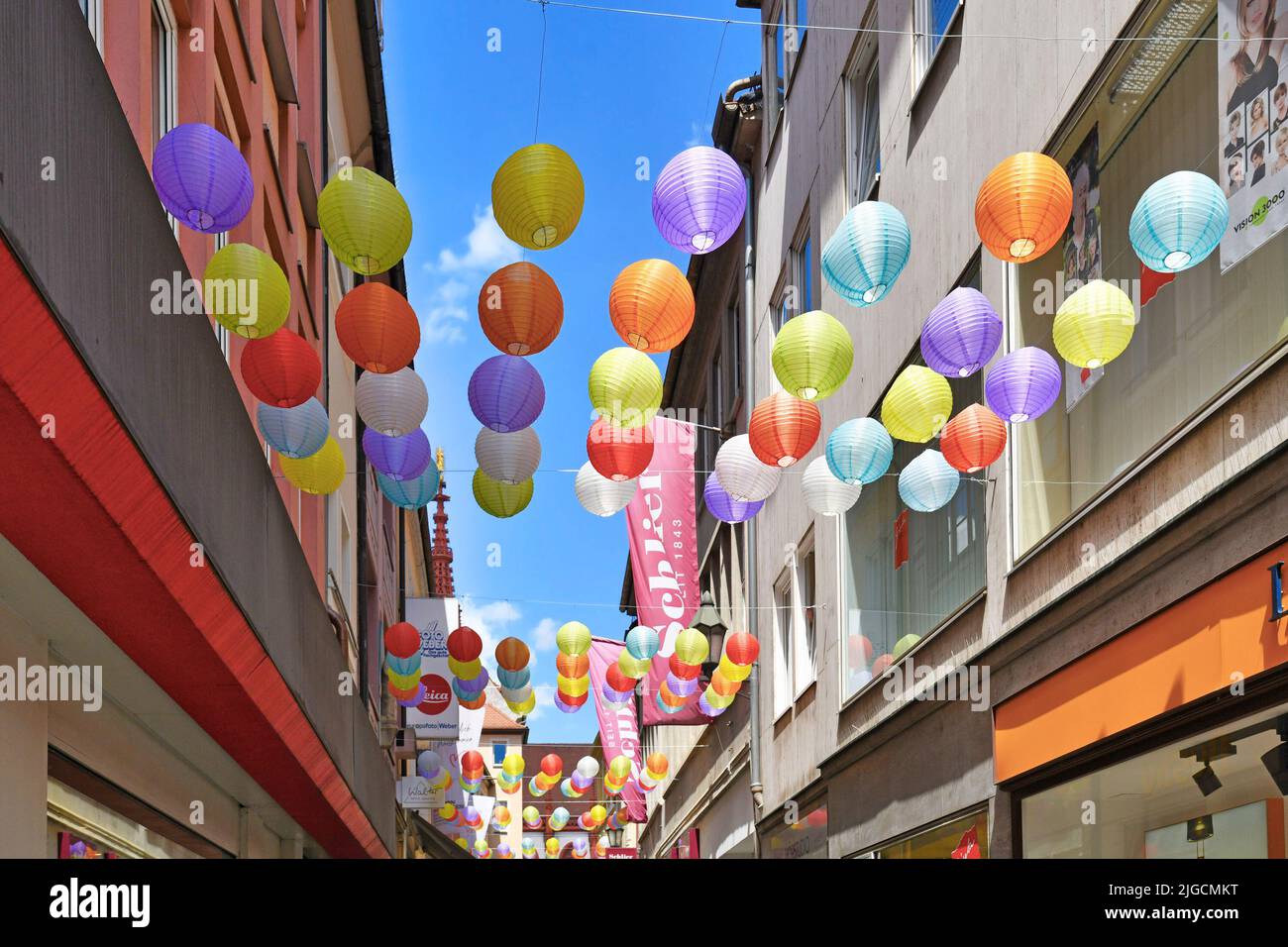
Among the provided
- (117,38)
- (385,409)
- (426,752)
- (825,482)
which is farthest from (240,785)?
(426,752)

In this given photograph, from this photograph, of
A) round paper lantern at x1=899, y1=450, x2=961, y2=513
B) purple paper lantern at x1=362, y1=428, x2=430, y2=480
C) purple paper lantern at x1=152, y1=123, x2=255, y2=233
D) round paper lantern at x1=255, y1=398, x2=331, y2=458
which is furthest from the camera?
round paper lantern at x1=899, y1=450, x2=961, y2=513

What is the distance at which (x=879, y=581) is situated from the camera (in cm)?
1445

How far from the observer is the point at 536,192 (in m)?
7.09

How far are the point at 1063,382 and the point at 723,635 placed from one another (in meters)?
9.83

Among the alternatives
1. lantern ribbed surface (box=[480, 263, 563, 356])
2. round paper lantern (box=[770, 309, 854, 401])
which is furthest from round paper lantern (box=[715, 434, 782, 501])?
lantern ribbed surface (box=[480, 263, 563, 356])

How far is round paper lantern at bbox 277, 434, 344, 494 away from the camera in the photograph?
9.40 metres

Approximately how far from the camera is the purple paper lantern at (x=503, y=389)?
326 inches

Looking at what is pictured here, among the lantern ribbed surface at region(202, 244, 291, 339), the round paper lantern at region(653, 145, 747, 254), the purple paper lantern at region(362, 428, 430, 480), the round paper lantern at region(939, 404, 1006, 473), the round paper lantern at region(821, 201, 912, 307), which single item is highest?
the round paper lantern at region(653, 145, 747, 254)

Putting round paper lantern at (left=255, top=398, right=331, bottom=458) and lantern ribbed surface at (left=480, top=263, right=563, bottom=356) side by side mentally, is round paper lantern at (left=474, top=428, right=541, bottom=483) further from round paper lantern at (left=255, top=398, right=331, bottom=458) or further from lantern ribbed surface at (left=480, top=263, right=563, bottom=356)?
lantern ribbed surface at (left=480, top=263, right=563, bottom=356)

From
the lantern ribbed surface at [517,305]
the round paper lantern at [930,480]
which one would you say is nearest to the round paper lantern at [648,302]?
the lantern ribbed surface at [517,305]

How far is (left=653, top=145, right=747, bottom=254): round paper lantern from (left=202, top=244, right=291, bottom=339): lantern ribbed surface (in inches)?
79.6

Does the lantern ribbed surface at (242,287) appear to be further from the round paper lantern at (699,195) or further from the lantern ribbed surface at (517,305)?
the round paper lantern at (699,195)

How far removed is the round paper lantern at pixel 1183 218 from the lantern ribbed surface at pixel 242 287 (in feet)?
12.7

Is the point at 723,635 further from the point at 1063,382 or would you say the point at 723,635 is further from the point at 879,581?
the point at 1063,382
